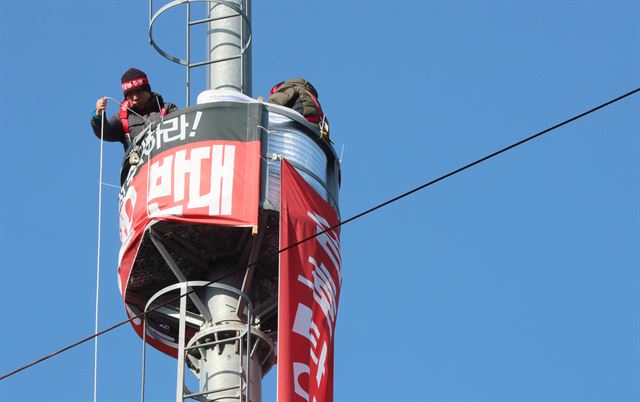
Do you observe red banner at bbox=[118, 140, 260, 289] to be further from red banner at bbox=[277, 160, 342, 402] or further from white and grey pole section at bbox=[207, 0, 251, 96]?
white and grey pole section at bbox=[207, 0, 251, 96]

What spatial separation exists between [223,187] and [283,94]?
9.95ft

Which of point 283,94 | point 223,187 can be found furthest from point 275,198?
point 283,94

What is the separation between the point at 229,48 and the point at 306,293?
5337 mm

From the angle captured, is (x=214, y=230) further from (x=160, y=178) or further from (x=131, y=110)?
(x=131, y=110)

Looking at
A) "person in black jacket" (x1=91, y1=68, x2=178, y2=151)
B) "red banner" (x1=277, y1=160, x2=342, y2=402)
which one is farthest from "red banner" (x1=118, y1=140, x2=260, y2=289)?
"person in black jacket" (x1=91, y1=68, x2=178, y2=151)

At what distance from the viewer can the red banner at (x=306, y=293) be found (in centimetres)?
2714

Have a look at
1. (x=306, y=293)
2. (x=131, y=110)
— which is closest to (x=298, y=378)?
(x=306, y=293)

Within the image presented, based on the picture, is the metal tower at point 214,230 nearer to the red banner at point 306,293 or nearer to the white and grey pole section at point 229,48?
the red banner at point 306,293

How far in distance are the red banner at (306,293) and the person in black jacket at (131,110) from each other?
9.70ft

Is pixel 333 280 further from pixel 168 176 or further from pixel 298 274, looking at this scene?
pixel 168 176

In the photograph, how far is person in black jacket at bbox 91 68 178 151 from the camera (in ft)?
101

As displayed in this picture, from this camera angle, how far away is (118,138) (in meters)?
31.0

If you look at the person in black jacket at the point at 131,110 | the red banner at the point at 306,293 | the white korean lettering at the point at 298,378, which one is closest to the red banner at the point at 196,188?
the red banner at the point at 306,293

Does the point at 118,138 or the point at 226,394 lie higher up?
the point at 118,138
